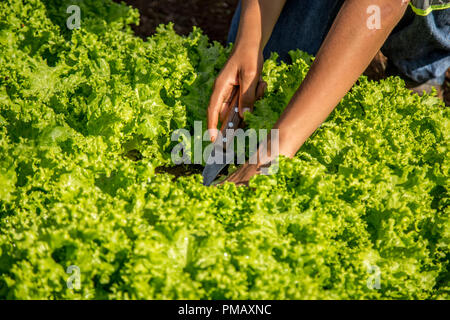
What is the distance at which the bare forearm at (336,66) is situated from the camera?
2521 millimetres

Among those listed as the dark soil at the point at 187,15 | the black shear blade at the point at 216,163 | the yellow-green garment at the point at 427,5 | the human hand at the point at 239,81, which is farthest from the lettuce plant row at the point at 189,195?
the dark soil at the point at 187,15

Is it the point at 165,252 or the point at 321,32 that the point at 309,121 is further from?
the point at 321,32

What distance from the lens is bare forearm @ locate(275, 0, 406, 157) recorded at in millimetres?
2521

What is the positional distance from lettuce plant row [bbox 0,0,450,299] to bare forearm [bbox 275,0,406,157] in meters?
0.21

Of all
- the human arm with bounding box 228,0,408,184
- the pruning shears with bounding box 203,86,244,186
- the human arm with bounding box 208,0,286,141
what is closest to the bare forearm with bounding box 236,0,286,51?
the human arm with bounding box 208,0,286,141

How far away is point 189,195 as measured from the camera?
2539 mm

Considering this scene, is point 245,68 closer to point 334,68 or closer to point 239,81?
point 239,81

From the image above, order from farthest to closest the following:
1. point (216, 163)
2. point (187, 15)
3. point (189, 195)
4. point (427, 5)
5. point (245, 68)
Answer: point (187, 15), point (427, 5), point (245, 68), point (216, 163), point (189, 195)

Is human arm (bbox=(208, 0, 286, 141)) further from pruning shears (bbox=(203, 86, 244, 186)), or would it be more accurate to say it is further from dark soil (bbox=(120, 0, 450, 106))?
dark soil (bbox=(120, 0, 450, 106))

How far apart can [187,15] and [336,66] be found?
4.80 metres

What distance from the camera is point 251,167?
2.64 m

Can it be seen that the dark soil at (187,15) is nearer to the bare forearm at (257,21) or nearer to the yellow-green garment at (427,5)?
the bare forearm at (257,21)

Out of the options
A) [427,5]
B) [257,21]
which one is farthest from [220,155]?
[427,5]

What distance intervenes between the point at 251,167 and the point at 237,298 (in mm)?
821
